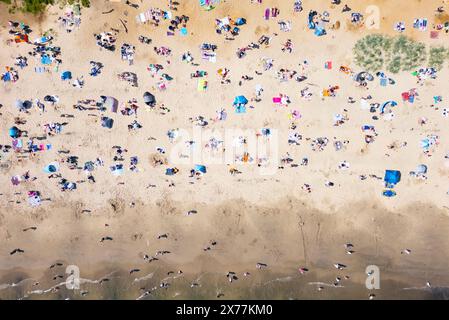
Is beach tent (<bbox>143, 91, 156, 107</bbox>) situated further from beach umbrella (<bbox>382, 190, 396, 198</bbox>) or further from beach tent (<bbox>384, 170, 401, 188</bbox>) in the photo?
beach umbrella (<bbox>382, 190, 396, 198</bbox>)

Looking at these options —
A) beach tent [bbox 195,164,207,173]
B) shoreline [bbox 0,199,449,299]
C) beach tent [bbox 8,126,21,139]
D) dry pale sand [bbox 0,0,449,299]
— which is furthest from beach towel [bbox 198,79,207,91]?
beach tent [bbox 8,126,21,139]

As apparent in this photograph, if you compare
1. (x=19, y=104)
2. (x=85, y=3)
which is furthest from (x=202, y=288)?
(x=85, y=3)

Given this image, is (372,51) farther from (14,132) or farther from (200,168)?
(14,132)

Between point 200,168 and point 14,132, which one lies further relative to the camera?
point 200,168

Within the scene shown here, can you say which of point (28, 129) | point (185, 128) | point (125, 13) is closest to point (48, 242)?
point (28, 129)

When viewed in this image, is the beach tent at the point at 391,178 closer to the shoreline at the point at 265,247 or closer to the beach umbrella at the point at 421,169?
the beach umbrella at the point at 421,169

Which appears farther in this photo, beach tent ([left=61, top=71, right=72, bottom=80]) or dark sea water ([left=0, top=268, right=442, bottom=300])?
dark sea water ([left=0, top=268, right=442, bottom=300])

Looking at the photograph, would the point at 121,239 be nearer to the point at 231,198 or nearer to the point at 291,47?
the point at 231,198
